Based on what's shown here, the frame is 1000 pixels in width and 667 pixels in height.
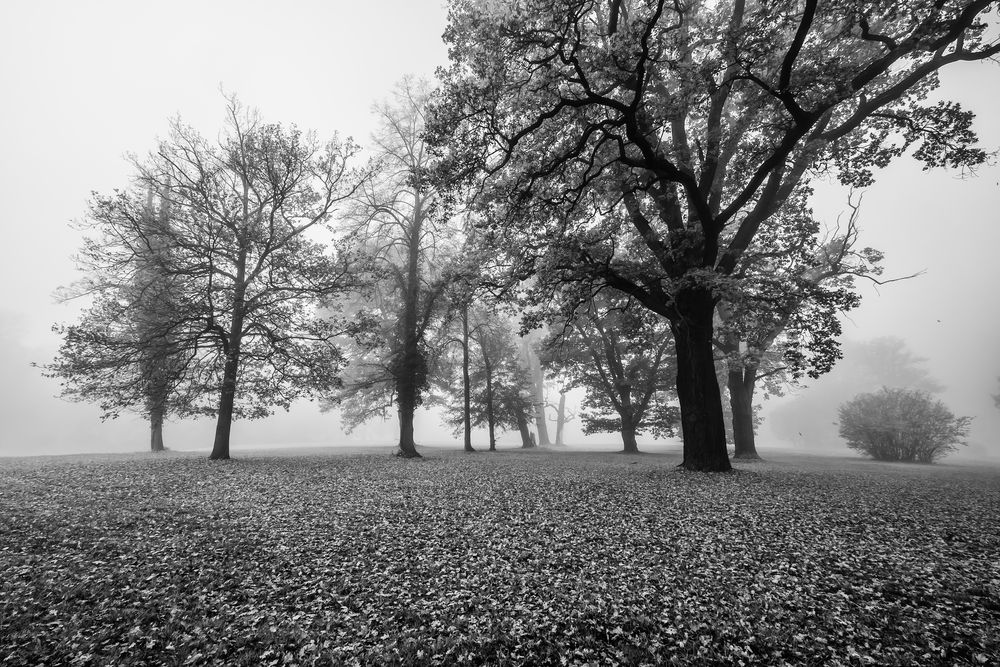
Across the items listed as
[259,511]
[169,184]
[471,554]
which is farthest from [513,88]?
[169,184]

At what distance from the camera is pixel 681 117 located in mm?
12062

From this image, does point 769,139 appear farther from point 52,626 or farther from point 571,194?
point 52,626

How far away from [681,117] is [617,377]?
774 inches

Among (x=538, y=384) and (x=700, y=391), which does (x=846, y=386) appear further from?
(x=700, y=391)

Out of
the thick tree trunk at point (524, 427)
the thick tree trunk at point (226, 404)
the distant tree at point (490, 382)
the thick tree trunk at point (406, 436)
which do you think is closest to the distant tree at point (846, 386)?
the thick tree trunk at point (524, 427)

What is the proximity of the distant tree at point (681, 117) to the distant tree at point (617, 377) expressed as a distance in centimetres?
1371

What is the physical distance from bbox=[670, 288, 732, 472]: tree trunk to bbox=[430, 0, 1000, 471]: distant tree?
0.15ft

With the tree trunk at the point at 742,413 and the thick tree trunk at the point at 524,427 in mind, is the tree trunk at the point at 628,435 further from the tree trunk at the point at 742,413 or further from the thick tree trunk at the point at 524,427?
the thick tree trunk at the point at 524,427

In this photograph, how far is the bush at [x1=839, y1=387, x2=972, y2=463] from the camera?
27.3 meters

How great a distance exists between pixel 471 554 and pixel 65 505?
8.30 metres

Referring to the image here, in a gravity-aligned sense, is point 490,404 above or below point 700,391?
below

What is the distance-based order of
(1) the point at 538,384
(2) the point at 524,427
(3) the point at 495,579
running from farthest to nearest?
(1) the point at 538,384 → (2) the point at 524,427 → (3) the point at 495,579

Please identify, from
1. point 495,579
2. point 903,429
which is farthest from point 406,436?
point 903,429

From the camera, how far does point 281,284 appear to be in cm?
1652
